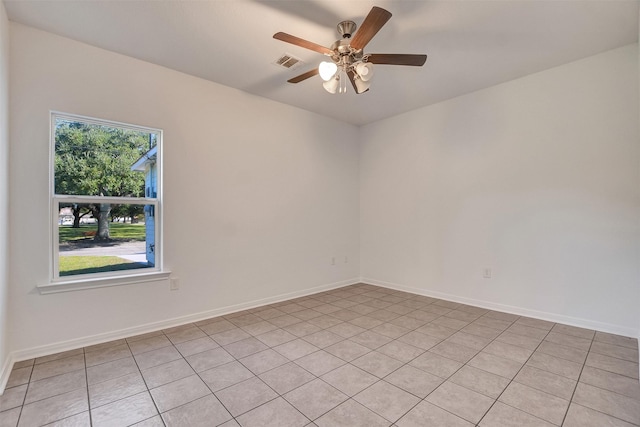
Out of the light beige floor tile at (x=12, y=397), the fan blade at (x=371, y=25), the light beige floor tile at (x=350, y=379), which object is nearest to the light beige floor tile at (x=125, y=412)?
the light beige floor tile at (x=12, y=397)

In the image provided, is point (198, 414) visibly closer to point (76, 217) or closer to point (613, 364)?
point (76, 217)

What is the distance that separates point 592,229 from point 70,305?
198 inches

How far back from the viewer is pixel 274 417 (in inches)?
67.8

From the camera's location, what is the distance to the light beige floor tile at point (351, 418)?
1664 millimetres

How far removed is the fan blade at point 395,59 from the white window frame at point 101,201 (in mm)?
2274

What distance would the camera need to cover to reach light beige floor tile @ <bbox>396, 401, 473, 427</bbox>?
166 cm

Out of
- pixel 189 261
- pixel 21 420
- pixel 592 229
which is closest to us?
pixel 21 420

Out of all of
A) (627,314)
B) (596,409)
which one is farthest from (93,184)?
(627,314)

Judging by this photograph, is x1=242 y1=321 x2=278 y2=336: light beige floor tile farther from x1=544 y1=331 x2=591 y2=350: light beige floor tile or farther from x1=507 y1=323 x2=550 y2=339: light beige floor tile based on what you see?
x1=544 y1=331 x2=591 y2=350: light beige floor tile

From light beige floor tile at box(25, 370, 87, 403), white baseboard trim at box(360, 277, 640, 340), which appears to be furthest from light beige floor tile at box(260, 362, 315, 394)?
white baseboard trim at box(360, 277, 640, 340)

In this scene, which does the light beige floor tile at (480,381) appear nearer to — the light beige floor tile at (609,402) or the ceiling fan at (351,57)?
the light beige floor tile at (609,402)

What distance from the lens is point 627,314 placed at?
2795 mm

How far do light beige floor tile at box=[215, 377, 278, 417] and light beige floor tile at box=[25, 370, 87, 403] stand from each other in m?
1.04

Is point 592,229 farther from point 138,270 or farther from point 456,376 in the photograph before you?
point 138,270
